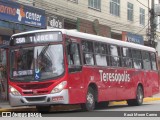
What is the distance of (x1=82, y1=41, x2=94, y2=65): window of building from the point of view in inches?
676

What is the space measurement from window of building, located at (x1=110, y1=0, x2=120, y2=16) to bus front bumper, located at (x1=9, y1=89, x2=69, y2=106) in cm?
2155

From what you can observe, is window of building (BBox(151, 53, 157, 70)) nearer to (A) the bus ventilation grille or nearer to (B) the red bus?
(B) the red bus

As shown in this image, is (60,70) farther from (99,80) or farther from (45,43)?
(99,80)

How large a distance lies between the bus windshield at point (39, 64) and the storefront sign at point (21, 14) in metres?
5.40

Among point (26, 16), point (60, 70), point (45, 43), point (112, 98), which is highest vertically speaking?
point (26, 16)

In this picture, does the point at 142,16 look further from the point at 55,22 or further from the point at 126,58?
the point at 126,58

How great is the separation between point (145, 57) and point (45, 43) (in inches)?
353

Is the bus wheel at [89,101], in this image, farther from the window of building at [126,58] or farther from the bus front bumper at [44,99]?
the window of building at [126,58]

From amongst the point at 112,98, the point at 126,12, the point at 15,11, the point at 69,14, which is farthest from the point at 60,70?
the point at 126,12

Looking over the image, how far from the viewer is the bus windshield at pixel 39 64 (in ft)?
51.1

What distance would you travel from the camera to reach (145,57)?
A: 2355 centimetres

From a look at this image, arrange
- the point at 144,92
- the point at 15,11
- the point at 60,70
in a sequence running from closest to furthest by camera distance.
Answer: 1. the point at 60,70
2. the point at 15,11
3. the point at 144,92

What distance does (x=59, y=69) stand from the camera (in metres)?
15.6

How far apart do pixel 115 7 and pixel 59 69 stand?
22276mm
